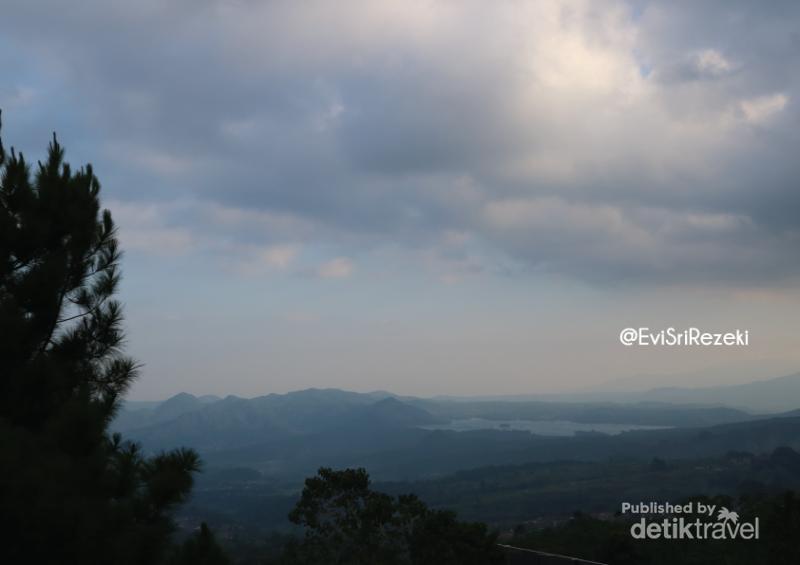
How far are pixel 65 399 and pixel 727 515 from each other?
20.4 m

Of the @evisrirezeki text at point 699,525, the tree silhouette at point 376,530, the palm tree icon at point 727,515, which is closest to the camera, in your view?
the tree silhouette at point 376,530

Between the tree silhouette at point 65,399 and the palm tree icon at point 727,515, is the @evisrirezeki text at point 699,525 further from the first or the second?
the tree silhouette at point 65,399

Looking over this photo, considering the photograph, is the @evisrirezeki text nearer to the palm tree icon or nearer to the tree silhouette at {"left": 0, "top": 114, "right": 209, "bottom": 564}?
the palm tree icon

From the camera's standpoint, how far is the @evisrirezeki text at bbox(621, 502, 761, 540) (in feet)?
66.1

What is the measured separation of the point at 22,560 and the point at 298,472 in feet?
595

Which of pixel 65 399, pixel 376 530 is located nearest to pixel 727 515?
pixel 376 530

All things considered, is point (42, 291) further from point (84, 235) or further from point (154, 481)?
point (154, 481)

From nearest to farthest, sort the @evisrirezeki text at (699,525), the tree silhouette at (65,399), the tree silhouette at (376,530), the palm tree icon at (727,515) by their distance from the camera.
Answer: the tree silhouette at (65,399), the tree silhouette at (376,530), the @evisrirezeki text at (699,525), the palm tree icon at (727,515)

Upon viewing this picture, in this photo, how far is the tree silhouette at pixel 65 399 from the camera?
5738mm

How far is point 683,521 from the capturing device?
22047 mm

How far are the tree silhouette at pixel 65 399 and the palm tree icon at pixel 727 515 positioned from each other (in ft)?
61.5

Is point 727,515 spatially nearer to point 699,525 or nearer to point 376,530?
point 699,525

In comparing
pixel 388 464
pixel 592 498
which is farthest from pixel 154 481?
pixel 388 464

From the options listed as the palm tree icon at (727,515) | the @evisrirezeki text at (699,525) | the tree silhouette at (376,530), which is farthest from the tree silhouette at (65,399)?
the palm tree icon at (727,515)
